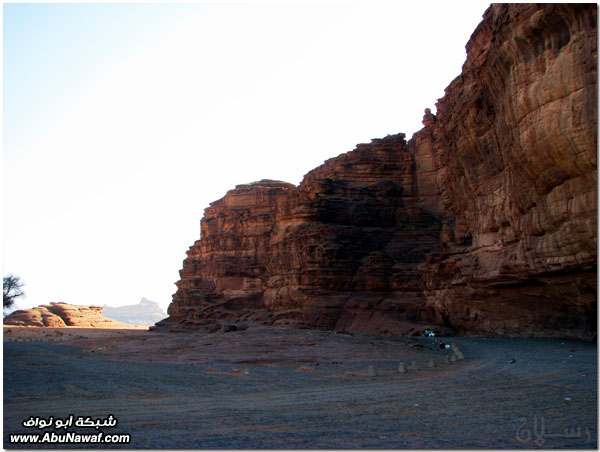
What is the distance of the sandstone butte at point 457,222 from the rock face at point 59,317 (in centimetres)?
1345

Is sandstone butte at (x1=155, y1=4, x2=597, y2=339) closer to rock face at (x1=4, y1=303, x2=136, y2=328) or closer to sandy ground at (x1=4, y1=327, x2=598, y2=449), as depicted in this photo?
sandy ground at (x1=4, y1=327, x2=598, y2=449)

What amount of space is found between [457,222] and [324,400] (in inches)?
1130

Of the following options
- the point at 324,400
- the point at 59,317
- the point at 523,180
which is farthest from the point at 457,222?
the point at 59,317

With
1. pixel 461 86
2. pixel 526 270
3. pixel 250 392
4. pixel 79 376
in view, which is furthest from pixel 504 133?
pixel 79 376

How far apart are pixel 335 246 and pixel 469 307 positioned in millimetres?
16266

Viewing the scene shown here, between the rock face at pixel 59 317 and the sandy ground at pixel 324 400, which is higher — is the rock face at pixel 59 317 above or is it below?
above

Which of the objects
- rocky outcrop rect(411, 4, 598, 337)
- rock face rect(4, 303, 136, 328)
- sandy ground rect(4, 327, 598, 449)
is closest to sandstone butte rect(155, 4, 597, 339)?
rocky outcrop rect(411, 4, 598, 337)

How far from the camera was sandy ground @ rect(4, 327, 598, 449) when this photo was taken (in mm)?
9000

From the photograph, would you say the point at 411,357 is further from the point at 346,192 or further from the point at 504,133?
the point at 346,192

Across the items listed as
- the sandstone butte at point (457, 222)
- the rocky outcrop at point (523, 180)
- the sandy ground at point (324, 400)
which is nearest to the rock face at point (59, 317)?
the sandstone butte at point (457, 222)

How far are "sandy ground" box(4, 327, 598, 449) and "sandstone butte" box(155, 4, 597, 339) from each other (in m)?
5.64

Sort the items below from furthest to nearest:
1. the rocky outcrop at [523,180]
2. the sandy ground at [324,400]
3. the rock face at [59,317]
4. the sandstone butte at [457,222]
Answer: the rock face at [59,317] → the sandstone butte at [457,222] → the rocky outcrop at [523,180] → the sandy ground at [324,400]

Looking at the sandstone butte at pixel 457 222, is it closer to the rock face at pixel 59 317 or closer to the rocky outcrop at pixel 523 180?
the rocky outcrop at pixel 523 180

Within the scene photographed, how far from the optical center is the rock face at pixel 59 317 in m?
64.6
